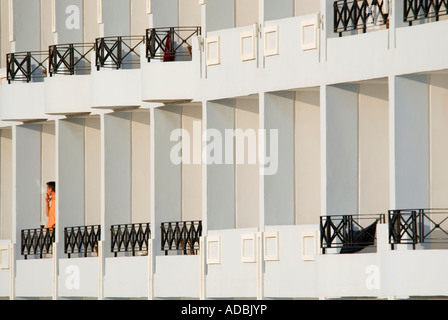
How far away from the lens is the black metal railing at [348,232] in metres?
40.0

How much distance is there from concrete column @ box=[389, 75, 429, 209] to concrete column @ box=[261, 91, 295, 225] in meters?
4.74

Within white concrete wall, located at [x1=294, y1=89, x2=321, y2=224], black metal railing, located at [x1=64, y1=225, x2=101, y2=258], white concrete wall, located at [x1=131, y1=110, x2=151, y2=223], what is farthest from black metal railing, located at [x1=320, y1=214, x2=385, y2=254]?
black metal railing, located at [x1=64, y1=225, x2=101, y2=258]

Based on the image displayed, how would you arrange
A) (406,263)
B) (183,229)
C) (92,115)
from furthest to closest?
(92,115) → (183,229) → (406,263)

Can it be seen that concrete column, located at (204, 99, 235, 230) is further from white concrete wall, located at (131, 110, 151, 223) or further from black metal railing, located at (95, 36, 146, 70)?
white concrete wall, located at (131, 110, 151, 223)

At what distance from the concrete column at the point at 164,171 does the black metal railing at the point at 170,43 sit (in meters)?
1.41

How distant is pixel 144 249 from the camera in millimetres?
48250

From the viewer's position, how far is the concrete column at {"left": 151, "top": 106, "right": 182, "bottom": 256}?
4694cm

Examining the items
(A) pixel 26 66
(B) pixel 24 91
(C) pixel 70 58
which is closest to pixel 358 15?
(C) pixel 70 58

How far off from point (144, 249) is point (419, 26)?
12.8m

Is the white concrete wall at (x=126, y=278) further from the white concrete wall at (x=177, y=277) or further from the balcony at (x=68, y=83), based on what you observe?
the balcony at (x=68, y=83)

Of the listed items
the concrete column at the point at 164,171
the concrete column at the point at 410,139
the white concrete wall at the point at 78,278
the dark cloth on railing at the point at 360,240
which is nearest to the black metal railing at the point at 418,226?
the concrete column at the point at 410,139

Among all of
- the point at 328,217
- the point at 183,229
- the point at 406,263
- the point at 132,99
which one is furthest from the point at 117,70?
the point at 406,263

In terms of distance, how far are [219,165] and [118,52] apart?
5.26 metres

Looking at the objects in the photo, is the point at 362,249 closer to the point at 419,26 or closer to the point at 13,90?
the point at 419,26
